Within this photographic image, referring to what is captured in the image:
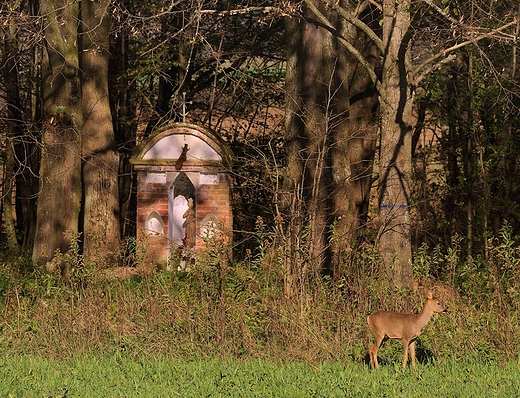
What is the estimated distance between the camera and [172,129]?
62.0 feet

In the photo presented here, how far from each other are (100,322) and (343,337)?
290 centimetres

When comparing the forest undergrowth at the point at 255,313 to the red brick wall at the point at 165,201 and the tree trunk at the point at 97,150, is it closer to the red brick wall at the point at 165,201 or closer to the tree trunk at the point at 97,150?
the red brick wall at the point at 165,201

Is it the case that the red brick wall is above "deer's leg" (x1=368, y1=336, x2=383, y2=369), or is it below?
above

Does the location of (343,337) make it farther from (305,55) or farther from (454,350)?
(305,55)

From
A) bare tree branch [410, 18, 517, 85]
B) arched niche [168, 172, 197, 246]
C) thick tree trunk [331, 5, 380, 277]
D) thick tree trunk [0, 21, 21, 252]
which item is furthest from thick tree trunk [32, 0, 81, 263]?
bare tree branch [410, 18, 517, 85]

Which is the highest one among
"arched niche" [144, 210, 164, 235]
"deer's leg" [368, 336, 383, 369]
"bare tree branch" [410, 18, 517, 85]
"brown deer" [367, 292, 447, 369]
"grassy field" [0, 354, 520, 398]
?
"bare tree branch" [410, 18, 517, 85]

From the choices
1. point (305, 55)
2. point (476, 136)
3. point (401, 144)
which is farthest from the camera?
point (476, 136)

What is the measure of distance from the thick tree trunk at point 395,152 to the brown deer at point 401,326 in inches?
86.1

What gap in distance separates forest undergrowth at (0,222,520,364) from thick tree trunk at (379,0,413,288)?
29 cm

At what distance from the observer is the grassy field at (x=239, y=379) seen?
939 centimetres

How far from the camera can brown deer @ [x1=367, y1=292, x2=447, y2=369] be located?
10.5 m

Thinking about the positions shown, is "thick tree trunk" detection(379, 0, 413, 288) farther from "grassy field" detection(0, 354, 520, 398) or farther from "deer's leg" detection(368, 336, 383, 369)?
"grassy field" detection(0, 354, 520, 398)

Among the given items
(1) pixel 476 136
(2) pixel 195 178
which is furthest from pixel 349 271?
(1) pixel 476 136

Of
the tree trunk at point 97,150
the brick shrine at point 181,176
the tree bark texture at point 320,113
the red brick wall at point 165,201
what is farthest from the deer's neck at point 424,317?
the tree trunk at point 97,150
